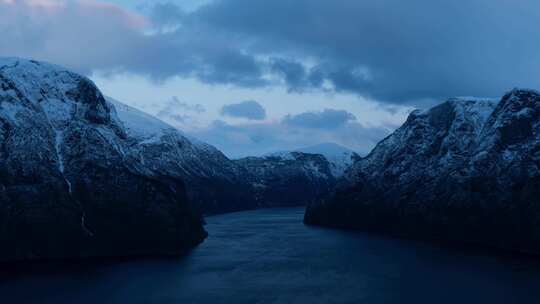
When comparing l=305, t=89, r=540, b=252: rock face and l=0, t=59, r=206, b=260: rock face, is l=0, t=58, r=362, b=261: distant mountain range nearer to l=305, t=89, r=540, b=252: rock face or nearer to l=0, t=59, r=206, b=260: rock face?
l=0, t=59, r=206, b=260: rock face

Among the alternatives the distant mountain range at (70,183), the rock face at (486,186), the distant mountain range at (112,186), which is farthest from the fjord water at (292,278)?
the rock face at (486,186)

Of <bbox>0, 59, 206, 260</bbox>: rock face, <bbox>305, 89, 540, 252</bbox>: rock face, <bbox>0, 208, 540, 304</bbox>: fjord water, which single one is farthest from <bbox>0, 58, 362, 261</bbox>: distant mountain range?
<bbox>305, 89, 540, 252</bbox>: rock face

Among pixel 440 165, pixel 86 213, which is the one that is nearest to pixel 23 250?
pixel 86 213

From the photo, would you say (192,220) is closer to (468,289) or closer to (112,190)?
(112,190)

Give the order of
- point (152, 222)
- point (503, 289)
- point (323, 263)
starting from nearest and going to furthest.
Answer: point (503, 289) → point (323, 263) → point (152, 222)

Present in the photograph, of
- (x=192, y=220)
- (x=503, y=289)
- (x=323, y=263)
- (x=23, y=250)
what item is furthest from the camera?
(x=192, y=220)

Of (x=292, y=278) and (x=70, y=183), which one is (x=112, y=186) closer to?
(x=70, y=183)
